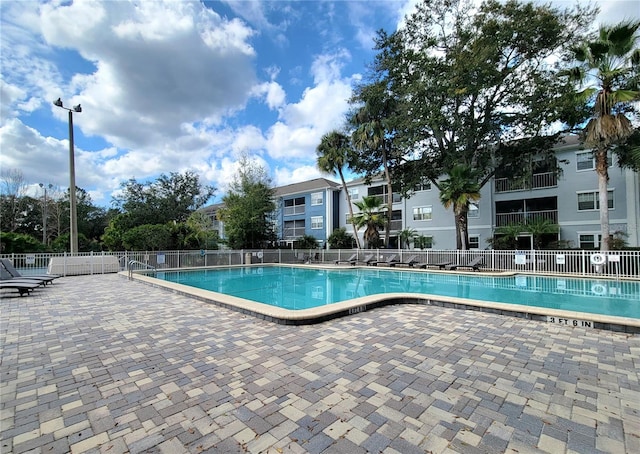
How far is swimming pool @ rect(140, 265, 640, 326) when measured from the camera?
727 centimetres

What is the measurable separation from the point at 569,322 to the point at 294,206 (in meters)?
31.3

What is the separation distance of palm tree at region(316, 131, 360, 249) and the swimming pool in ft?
36.6

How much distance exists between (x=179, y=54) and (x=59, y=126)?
371 inches

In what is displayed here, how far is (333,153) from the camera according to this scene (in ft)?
77.8

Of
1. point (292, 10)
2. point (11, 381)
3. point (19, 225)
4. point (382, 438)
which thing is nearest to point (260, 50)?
point (292, 10)

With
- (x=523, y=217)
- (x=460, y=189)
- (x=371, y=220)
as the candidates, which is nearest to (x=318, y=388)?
(x=460, y=189)

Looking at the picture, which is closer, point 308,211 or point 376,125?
point 376,125

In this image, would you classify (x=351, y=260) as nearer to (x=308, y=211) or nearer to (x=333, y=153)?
(x=333, y=153)

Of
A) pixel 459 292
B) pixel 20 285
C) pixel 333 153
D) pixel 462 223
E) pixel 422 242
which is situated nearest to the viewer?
pixel 20 285

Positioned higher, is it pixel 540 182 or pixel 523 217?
pixel 540 182

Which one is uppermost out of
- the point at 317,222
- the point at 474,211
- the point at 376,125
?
the point at 376,125

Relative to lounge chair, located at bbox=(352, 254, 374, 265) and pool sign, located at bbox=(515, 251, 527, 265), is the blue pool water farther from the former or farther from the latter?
lounge chair, located at bbox=(352, 254, 374, 265)

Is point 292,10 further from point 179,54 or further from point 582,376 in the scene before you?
point 582,376

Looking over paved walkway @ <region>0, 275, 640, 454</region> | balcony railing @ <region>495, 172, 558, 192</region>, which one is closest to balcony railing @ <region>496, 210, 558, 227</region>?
balcony railing @ <region>495, 172, 558, 192</region>
